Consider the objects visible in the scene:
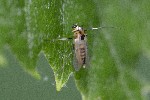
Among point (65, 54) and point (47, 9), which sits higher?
point (47, 9)

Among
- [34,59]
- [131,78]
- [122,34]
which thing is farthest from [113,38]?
[34,59]

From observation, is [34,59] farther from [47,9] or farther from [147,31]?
[147,31]

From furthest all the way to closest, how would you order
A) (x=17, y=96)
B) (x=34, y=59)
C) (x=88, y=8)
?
(x=17, y=96) < (x=88, y=8) < (x=34, y=59)

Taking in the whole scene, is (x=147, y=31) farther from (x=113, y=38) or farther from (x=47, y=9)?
(x=47, y=9)

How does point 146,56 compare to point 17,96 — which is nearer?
point 146,56

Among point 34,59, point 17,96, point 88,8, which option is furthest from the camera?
point 17,96

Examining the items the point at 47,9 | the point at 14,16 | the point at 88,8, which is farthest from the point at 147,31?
the point at 14,16

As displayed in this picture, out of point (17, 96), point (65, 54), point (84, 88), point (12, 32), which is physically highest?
point (12, 32)
